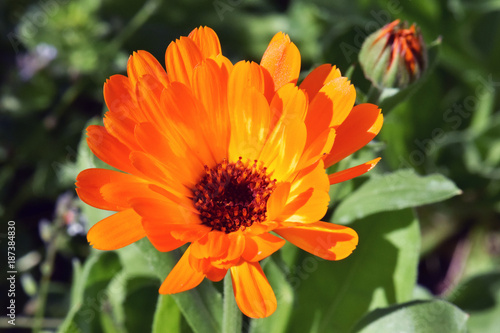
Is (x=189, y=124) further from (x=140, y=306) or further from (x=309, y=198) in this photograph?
(x=140, y=306)

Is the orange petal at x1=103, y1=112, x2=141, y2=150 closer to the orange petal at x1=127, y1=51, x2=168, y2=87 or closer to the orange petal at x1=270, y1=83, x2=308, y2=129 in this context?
the orange petal at x1=127, y1=51, x2=168, y2=87

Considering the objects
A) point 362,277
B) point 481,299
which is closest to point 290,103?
point 362,277

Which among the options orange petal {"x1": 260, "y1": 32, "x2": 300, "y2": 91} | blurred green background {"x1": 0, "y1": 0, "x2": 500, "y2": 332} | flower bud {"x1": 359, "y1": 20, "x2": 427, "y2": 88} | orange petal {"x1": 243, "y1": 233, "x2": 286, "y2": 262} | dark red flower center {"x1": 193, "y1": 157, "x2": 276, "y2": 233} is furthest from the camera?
blurred green background {"x1": 0, "y1": 0, "x2": 500, "y2": 332}

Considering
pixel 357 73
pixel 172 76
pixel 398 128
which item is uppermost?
pixel 172 76

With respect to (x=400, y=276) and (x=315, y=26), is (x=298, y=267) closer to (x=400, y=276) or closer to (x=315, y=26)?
(x=400, y=276)

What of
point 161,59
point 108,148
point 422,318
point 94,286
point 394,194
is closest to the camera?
point 108,148

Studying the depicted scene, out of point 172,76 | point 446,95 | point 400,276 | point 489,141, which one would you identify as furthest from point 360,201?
point 446,95

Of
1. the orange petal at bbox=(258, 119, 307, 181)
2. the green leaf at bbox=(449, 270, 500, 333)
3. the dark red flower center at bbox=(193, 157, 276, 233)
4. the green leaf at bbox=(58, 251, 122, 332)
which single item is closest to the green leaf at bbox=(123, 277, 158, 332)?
the green leaf at bbox=(58, 251, 122, 332)
